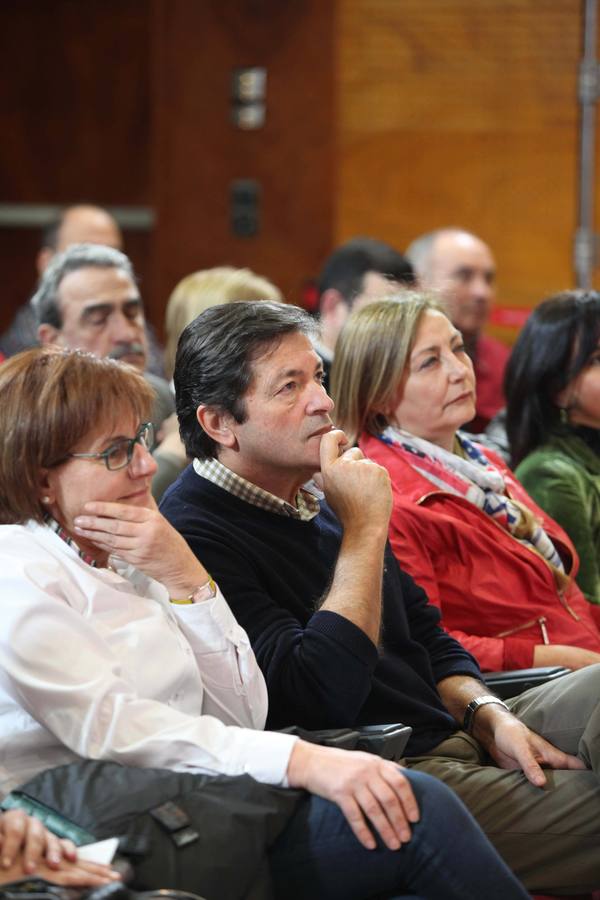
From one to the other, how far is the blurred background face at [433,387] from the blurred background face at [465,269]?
1.85 m

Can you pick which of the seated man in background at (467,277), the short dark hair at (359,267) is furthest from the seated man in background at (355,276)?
the seated man in background at (467,277)

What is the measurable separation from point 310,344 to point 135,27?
4303mm

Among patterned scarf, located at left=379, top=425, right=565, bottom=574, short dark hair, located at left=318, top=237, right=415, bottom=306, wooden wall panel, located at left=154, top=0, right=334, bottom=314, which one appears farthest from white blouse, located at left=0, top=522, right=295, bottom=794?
wooden wall panel, located at left=154, top=0, right=334, bottom=314

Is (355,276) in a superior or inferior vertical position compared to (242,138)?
inferior

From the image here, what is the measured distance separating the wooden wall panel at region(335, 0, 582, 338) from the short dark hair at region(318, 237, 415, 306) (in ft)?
5.06

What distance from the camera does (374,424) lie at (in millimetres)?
2639

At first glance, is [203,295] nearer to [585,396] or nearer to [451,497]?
[585,396]

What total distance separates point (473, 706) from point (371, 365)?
2.45ft

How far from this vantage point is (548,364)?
308 centimetres

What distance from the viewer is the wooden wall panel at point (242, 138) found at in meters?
→ 5.34

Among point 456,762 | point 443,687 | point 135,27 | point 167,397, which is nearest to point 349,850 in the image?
point 456,762

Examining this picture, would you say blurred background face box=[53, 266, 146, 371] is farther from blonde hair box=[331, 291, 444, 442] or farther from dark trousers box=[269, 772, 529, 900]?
dark trousers box=[269, 772, 529, 900]

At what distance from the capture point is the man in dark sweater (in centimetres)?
193

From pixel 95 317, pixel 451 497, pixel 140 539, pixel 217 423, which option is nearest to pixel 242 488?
pixel 217 423
